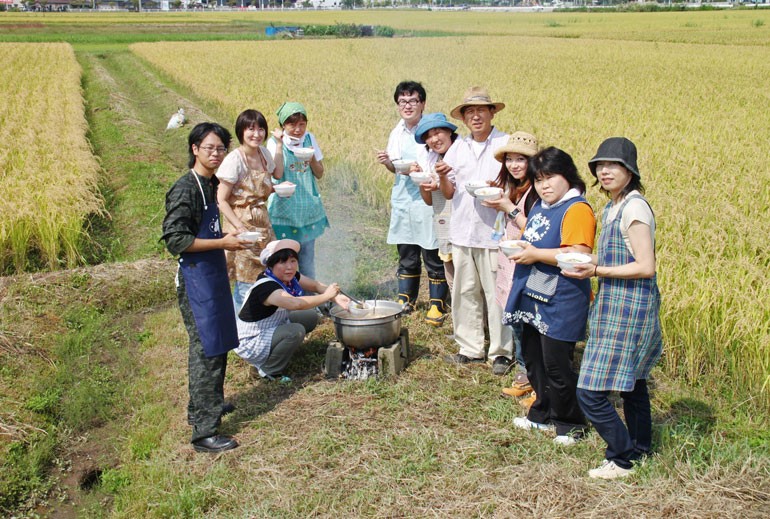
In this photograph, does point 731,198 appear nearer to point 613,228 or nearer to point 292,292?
point 613,228

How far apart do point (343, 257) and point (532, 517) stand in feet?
14.9

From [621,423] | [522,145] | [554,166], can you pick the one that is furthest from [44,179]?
[621,423]

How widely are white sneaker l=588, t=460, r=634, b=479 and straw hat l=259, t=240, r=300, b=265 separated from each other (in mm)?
2401

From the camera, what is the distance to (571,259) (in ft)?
10.9

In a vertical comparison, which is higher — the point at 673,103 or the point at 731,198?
the point at 673,103

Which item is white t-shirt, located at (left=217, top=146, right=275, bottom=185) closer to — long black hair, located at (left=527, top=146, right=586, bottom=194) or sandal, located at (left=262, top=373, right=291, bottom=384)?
sandal, located at (left=262, top=373, right=291, bottom=384)

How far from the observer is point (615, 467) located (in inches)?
139

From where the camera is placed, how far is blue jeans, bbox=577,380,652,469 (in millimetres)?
3469

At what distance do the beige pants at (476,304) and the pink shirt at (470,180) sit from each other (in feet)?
0.30

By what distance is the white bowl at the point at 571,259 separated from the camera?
3267mm

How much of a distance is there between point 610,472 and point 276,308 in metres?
2.47

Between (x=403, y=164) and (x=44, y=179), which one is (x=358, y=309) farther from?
(x=44, y=179)

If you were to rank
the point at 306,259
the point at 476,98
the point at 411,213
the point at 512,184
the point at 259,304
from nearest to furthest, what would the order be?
the point at 512,184, the point at 476,98, the point at 259,304, the point at 411,213, the point at 306,259

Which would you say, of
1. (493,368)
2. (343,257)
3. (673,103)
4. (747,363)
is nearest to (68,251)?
(343,257)
